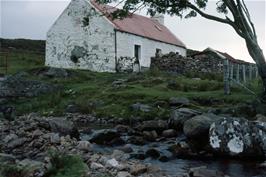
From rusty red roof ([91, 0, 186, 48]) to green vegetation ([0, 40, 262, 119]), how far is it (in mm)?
9399

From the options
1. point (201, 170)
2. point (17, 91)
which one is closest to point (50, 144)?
point (201, 170)

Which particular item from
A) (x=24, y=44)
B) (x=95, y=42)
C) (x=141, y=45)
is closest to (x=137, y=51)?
(x=141, y=45)

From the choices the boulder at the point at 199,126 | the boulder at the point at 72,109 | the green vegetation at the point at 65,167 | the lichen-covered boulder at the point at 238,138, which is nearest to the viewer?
the green vegetation at the point at 65,167

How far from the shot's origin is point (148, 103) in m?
22.4

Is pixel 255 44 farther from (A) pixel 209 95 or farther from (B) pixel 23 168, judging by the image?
(B) pixel 23 168

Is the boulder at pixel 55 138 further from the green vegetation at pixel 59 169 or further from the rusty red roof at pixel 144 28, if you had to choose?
the rusty red roof at pixel 144 28

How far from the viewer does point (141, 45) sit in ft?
133

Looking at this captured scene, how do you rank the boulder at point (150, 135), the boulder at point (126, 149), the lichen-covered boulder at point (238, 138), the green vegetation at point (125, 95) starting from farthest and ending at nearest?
the green vegetation at point (125, 95), the boulder at point (150, 135), the boulder at point (126, 149), the lichen-covered boulder at point (238, 138)

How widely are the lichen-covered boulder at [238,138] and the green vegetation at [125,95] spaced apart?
5837 millimetres

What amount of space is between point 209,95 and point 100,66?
1645 cm

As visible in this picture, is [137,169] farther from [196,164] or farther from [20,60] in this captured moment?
[20,60]

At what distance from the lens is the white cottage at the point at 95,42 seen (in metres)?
37.4

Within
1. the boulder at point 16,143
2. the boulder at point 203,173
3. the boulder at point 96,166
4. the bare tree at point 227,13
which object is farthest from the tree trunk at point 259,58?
the boulder at point 96,166

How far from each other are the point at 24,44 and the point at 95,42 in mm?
22059
